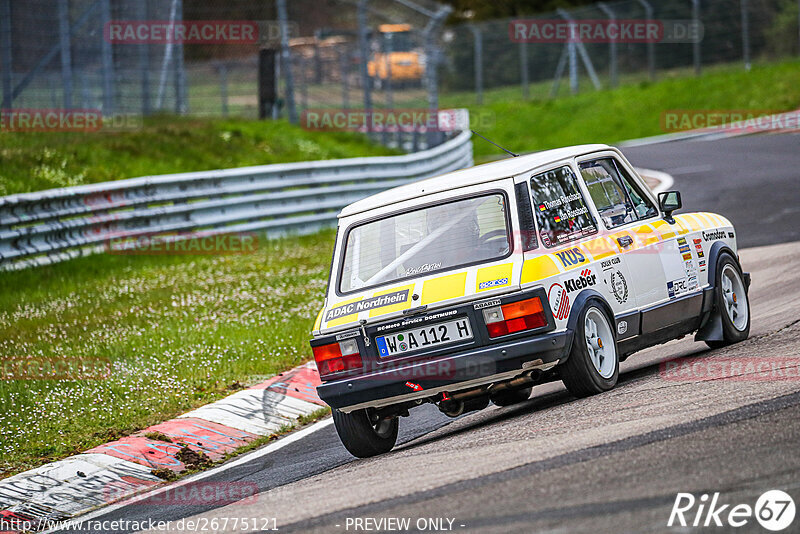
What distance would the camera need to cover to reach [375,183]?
20.2 metres

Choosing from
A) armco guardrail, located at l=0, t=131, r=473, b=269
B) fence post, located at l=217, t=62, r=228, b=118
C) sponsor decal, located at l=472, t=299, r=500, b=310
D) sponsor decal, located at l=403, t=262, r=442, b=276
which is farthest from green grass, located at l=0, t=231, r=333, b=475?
fence post, located at l=217, t=62, r=228, b=118

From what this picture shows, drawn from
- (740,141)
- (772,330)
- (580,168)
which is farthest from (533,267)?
(740,141)

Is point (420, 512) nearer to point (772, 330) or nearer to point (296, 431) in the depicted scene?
point (296, 431)

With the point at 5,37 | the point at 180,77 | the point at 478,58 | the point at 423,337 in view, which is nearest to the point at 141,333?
the point at 423,337

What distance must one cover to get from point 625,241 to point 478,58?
31141 millimetres

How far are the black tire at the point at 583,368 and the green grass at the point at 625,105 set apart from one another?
2432 centimetres

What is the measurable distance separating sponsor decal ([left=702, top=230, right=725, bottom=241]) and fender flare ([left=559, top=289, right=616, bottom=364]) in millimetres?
1778

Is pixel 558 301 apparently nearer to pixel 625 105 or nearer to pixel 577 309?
pixel 577 309

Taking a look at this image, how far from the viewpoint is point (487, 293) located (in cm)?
699

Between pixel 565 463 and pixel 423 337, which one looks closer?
pixel 565 463

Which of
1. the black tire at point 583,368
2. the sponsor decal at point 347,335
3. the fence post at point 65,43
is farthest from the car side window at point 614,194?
the fence post at point 65,43

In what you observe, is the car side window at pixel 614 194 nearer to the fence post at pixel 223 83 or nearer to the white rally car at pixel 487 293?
the white rally car at pixel 487 293

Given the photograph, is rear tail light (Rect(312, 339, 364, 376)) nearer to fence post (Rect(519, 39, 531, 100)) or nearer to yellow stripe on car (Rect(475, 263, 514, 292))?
yellow stripe on car (Rect(475, 263, 514, 292))

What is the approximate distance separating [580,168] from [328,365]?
2220 mm
